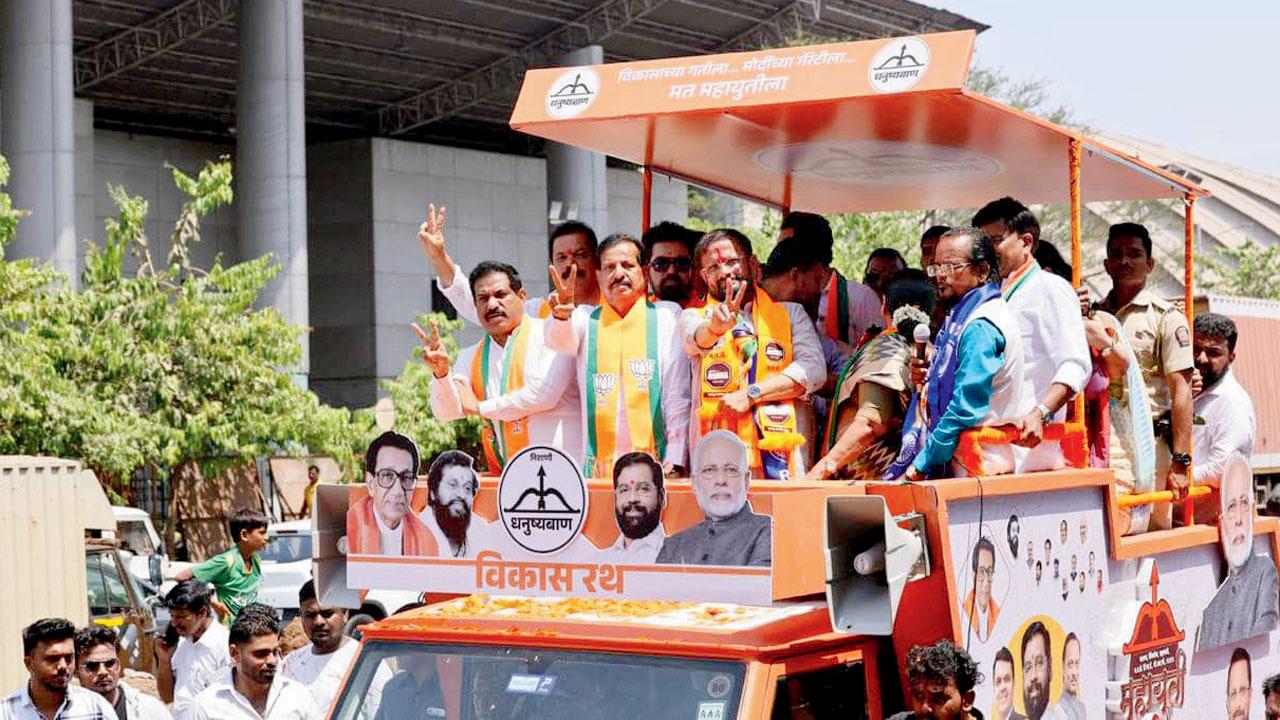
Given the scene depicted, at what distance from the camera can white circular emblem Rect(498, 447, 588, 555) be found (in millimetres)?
5836

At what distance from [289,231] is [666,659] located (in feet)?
92.8

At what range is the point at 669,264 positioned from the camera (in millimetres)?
7598

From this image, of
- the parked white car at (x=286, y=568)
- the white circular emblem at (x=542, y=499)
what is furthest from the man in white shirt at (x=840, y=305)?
the parked white car at (x=286, y=568)

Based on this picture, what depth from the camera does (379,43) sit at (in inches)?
1532

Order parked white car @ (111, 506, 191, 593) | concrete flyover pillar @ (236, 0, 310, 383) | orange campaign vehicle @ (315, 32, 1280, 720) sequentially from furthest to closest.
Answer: concrete flyover pillar @ (236, 0, 310, 383), parked white car @ (111, 506, 191, 593), orange campaign vehicle @ (315, 32, 1280, 720)

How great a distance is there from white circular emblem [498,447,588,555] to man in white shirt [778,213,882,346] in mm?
2430

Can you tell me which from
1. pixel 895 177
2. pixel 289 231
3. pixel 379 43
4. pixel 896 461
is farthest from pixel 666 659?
pixel 379 43

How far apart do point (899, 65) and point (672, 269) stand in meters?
1.59

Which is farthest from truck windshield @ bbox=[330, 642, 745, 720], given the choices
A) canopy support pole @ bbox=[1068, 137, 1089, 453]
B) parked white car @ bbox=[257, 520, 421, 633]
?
parked white car @ bbox=[257, 520, 421, 633]

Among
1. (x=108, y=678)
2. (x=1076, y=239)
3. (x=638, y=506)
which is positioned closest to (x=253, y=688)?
(x=108, y=678)

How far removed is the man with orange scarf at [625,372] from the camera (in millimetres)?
6844

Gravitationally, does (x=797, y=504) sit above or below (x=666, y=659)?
above

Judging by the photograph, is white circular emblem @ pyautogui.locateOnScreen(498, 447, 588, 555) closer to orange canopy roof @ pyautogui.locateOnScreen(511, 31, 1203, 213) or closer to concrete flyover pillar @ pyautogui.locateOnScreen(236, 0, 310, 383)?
orange canopy roof @ pyautogui.locateOnScreen(511, 31, 1203, 213)

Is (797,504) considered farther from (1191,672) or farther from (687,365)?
(1191,672)
